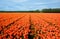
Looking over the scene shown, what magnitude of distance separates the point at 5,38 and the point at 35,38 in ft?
5.46

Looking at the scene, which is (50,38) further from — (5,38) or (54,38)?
(5,38)

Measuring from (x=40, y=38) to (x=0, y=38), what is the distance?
7.23 feet

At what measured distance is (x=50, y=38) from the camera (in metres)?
7.62

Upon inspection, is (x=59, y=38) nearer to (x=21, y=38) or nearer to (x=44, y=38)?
(x=44, y=38)

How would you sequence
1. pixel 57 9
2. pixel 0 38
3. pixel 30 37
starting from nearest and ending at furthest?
pixel 0 38 < pixel 30 37 < pixel 57 9

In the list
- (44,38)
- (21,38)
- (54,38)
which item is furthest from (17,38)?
(54,38)

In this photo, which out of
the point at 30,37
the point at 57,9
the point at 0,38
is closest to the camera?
the point at 0,38

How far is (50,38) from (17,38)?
1.82 meters

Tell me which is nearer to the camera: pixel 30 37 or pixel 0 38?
pixel 0 38

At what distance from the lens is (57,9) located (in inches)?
3349

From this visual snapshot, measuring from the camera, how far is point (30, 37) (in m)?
8.16

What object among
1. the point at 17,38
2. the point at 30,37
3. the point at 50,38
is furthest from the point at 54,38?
the point at 17,38

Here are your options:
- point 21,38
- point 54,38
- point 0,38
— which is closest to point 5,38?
point 0,38

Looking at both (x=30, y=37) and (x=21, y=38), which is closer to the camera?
(x=21, y=38)
